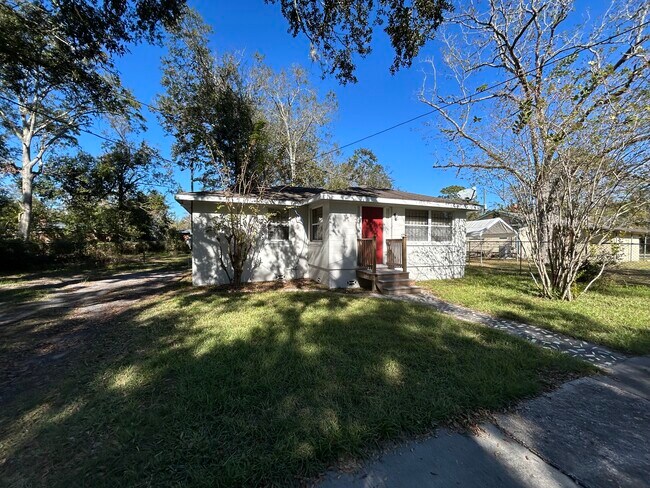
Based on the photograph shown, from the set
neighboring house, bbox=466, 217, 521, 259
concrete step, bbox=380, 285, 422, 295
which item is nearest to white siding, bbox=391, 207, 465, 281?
concrete step, bbox=380, 285, 422, 295

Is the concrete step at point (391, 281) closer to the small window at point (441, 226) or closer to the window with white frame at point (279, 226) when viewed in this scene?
the small window at point (441, 226)

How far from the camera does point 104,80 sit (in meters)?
7.17

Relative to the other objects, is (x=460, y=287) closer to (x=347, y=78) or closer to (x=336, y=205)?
(x=336, y=205)

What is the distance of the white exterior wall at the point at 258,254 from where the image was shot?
28.3ft

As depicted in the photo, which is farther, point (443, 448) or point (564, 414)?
point (564, 414)

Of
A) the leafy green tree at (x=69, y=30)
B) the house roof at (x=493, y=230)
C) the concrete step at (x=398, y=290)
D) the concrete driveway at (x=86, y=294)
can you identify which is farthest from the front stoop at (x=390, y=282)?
the house roof at (x=493, y=230)

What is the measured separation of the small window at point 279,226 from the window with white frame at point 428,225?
406 cm

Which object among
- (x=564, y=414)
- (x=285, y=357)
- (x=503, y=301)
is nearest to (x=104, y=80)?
(x=285, y=357)

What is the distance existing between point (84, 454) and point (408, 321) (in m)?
4.34

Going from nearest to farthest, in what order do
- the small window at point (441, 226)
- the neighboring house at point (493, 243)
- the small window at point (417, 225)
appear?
the small window at point (417, 225) → the small window at point (441, 226) → the neighboring house at point (493, 243)

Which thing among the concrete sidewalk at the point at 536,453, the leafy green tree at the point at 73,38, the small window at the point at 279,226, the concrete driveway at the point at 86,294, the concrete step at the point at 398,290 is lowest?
the concrete sidewalk at the point at 536,453

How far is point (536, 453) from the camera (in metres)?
1.97

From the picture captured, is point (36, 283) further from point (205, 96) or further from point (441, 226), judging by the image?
point (441, 226)

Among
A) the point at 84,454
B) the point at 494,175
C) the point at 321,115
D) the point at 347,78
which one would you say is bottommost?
the point at 84,454
